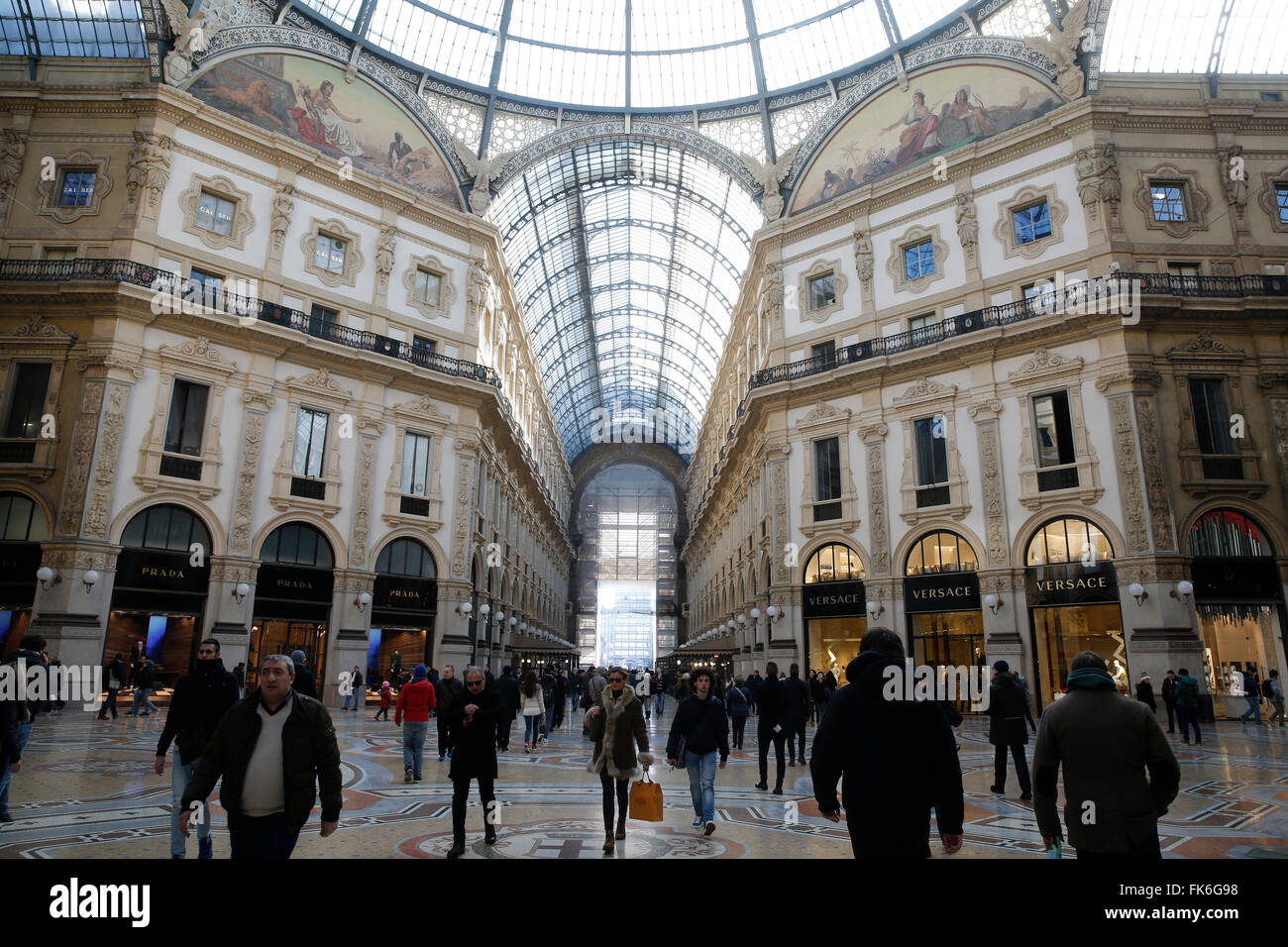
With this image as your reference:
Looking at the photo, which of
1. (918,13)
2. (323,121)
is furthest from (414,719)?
(918,13)

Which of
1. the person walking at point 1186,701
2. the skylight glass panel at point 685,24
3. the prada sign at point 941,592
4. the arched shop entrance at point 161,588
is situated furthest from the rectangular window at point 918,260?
the arched shop entrance at point 161,588

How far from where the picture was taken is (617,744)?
6883 mm

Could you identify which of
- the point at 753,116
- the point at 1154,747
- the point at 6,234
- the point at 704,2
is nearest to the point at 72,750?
the point at 1154,747

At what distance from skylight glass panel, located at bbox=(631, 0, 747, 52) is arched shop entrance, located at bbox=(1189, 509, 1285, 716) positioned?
26.4 meters

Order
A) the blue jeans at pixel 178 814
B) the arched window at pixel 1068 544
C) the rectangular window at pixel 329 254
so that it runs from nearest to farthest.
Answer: the blue jeans at pixel 178 814 < the arched window at pixel 1068 544 < the rectangular window at pixel 329 254

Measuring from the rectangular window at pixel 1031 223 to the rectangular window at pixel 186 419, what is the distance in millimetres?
26604

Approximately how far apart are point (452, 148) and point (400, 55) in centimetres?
390

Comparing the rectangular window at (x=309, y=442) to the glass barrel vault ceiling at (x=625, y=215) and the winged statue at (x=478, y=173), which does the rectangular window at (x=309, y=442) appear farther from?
the glass barrel vault ceiling at (x=625, y=215)

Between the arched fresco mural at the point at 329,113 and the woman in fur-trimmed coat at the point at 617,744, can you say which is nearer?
the woman in fur-trimmed coat at the point at 617,744

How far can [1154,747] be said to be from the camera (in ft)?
12.6

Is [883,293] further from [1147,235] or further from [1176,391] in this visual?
[1176,391]

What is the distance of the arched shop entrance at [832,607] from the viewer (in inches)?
1024

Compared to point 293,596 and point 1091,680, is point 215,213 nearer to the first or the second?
point 293,596
